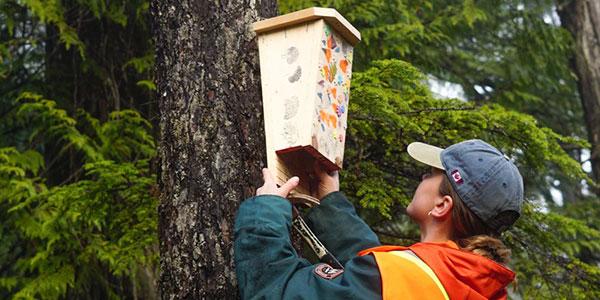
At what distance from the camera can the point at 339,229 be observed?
8.64ft

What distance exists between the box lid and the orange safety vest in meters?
0.82

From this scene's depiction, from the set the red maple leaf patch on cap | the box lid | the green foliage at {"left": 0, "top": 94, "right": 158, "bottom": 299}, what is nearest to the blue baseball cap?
the red maple leaf patch on cap

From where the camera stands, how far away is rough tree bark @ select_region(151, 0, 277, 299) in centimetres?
258

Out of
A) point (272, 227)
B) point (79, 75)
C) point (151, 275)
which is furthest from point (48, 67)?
point (272, 227)

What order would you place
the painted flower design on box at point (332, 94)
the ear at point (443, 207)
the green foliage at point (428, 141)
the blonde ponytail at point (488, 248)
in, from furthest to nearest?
the green foliage at point (428, 141) < the painted flower design on box at point (332, 94) < the ear at point (443, 207) < the blonde ponytail at point (488, 248)

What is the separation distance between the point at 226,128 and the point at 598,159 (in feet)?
21.6

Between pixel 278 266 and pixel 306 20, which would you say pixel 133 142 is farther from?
pixel 278 266

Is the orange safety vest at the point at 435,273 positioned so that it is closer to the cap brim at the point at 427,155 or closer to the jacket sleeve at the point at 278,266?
the jacket sleeve at the point at 278,266

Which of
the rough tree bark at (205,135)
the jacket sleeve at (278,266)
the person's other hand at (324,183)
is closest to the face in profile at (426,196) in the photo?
the person's other hand at (324,183)

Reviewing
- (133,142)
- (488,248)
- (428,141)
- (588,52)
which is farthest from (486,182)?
(588,52)

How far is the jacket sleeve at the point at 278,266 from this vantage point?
2191mm

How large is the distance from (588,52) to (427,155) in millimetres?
6542

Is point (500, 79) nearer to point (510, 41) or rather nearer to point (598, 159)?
point (510, 41)

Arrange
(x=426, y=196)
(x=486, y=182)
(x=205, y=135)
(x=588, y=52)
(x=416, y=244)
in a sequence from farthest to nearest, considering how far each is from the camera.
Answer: (x=588, y=52) < (x=205, y=135) < (x=426, y=196) < (x=486, y=182) < (x=416, y=244)
